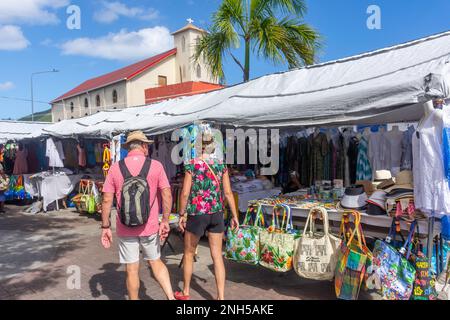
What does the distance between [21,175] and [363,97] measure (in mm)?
10308

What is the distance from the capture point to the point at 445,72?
3205 mm

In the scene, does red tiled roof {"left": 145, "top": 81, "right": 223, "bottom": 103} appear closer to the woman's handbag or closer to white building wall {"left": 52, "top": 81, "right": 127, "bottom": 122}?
white building wall {"left": 52, "top": 81, "right": 127, "bottom": 122}

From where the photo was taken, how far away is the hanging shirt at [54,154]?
9873mm

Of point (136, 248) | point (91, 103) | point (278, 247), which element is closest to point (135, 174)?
point (136, 248)

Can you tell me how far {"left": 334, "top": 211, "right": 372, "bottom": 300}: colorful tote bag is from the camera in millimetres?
3352

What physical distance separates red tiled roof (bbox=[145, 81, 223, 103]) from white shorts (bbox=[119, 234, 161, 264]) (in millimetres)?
15310

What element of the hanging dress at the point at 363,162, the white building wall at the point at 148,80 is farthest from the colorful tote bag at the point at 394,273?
the white building wall at the point at 148,80

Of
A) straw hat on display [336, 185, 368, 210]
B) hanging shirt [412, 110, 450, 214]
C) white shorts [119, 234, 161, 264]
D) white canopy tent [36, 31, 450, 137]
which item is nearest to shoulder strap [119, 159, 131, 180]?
white shorts [119, 234, 161, 264]

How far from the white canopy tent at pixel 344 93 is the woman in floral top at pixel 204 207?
119 centimetres

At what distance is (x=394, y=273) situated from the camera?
3.26 meters

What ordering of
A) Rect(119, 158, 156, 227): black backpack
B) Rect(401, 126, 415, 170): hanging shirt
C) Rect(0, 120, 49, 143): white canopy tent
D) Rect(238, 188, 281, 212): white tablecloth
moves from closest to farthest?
Rect(119, 158, 156, 227): black backpack < Rect(401, 126, 415, 170): hanging shirt < Rect(238, 188, 281, 212): white tablecloth < Rect(0, 120, 49, 143): white canopy tent

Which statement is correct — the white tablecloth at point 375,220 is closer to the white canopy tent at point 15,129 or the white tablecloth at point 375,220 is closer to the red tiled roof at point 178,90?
the white canopy tent at point 15,129

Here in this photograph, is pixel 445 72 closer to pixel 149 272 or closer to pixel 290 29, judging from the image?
pixel 149 272
